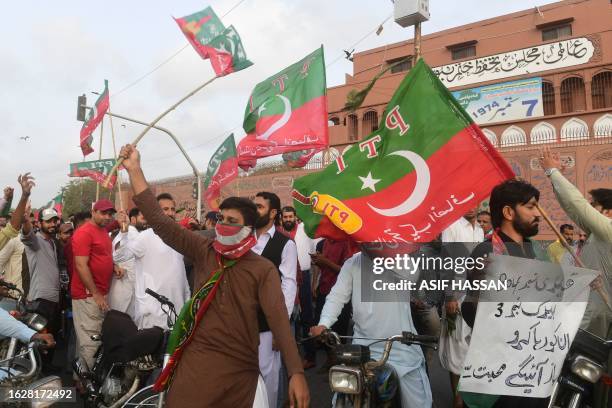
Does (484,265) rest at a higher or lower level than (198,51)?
lower

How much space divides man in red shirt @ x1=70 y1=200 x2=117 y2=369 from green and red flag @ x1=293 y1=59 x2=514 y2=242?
248 cm

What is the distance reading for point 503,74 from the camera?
22719 millimetres

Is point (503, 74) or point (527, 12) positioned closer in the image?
point (503, 74)

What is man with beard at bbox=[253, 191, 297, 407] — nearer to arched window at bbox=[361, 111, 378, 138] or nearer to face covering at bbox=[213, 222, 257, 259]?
face covering at bbox=[213, 222, 257, 259]

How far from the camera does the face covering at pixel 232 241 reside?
2727 millimetres

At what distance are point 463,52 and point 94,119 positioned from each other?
19412mm

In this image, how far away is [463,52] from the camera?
2567cm

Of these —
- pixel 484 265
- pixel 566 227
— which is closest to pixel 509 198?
pixel 484 265

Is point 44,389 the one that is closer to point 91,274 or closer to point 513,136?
point 91,274

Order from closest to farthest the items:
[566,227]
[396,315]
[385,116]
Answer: [396,315], [385,116], [566,227]

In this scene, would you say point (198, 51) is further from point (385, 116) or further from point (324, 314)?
point (324, 314)

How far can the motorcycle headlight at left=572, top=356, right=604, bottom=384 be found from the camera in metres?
2.42

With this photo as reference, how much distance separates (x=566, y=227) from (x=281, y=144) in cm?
586

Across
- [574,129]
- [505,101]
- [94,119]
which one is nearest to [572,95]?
[574,129]
